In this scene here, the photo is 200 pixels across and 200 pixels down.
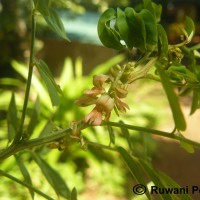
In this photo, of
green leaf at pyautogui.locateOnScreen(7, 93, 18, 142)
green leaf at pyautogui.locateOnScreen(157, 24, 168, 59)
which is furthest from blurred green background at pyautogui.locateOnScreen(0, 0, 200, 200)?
green leaf at pyautogui.locateOnScreen(157, 24, 168, 59)

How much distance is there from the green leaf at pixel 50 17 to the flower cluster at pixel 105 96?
0.20 ft

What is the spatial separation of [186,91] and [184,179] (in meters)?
2.09

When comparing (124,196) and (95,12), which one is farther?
(95,12)

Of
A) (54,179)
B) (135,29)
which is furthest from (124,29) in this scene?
(54,179)

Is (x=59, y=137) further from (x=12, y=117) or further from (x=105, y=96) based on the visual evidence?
(x=12, y=117)

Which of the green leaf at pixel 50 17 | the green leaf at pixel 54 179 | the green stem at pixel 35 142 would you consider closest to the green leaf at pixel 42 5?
the green leaf at pixel 50 17

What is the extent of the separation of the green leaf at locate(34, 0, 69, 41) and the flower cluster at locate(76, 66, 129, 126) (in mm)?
60

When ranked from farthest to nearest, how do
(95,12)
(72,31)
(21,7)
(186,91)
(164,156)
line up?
(95,12) → (72,31) → (21,7) → (164,156) → (186,91)

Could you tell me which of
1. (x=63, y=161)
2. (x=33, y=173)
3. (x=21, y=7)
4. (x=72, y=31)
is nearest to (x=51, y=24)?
(x=33, y=173)

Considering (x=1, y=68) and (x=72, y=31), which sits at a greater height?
(x=72, y=31)

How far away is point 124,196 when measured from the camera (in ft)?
6.96

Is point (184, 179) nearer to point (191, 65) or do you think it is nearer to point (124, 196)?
point (124, 196)

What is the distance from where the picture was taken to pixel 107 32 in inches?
12.5

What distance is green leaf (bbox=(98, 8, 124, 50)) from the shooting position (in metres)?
0.32
